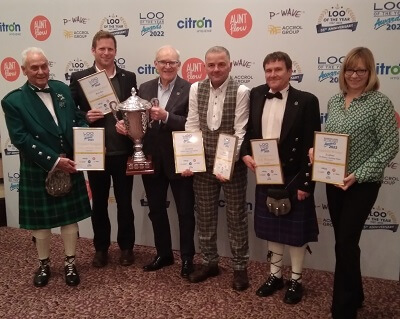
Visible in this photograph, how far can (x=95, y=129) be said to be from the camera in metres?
2.77

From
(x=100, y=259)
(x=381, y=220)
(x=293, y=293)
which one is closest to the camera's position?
(x=293, y=293)

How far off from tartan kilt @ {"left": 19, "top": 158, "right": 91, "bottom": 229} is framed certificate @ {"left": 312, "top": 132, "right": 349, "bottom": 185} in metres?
1.61

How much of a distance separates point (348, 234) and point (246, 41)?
1.59m

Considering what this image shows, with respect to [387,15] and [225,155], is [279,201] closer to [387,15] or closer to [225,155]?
[225,155]

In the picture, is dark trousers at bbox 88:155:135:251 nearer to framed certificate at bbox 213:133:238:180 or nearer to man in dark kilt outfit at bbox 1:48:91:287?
man in dark kilt outfit at bbox 1:48:91:287

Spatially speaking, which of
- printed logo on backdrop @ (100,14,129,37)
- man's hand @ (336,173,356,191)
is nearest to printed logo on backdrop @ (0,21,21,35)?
printed logo on backdrop @ (100,14,129,37)

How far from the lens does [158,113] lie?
2.73m

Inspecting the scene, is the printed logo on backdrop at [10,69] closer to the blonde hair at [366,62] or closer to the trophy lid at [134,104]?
the trophy lid at [134,104]

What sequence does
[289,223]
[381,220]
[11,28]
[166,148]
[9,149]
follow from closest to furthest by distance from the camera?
[289,223] < [166,148] < [381,220] < [11,28] < [9,149]

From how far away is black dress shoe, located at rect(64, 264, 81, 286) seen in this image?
116 inches

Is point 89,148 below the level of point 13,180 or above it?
above

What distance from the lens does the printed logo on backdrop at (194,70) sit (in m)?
3.26

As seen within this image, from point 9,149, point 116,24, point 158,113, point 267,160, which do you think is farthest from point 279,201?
point 9,149

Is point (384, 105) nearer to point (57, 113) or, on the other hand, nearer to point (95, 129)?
point (95, 129)
